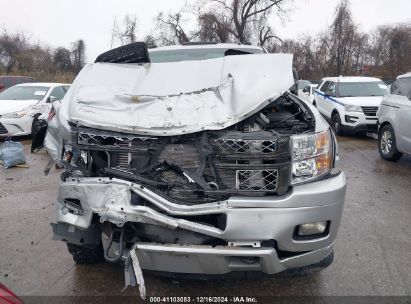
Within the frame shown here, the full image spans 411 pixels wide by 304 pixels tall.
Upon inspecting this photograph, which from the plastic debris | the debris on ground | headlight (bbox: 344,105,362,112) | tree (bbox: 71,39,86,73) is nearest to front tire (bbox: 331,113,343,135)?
headlight (bbox: 344,105,362,112)

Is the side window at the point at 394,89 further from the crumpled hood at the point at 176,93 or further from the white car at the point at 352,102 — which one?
the crumpled hood at the point at 176,93

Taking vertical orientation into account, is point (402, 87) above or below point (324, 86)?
above

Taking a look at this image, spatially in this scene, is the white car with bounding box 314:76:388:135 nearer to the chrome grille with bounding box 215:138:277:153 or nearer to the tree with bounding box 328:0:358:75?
the chrome grille with bounding box 215:138:277:153

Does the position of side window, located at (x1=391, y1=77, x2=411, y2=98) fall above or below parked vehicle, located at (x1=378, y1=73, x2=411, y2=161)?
above

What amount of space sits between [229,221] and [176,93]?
1.15 metres

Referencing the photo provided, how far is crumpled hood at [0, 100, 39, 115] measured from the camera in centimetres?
892

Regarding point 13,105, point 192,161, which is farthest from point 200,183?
point 13,105

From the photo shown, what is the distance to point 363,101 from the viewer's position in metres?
9.44

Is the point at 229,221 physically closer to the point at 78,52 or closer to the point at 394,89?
the point at 394,89

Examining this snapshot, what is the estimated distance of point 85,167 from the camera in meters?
2.48

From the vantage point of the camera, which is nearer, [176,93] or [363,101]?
[176,93]

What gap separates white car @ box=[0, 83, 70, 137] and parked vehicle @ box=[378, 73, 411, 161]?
6.87 metres

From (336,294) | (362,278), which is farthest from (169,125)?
(362,278)

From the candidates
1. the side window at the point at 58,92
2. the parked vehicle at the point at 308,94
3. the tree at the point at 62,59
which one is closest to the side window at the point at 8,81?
the side window at the point at 58,92
